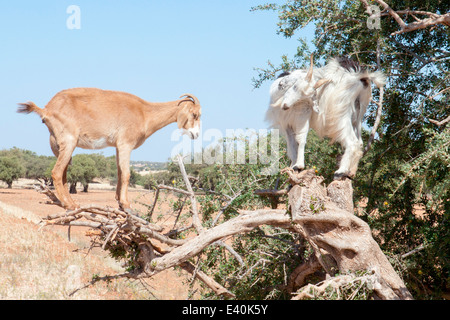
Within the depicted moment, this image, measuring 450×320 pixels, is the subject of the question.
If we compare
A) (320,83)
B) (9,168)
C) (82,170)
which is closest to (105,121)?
(320,83)

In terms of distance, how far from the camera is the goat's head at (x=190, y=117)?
18.3 ft

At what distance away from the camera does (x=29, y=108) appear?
194 inches

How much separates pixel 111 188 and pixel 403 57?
3243 cm

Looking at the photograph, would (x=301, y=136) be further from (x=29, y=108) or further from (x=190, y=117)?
(x=29, y=108)

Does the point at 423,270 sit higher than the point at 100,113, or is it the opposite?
the point at 100,113

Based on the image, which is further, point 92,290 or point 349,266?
point 92,290

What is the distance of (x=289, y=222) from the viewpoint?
5.53m

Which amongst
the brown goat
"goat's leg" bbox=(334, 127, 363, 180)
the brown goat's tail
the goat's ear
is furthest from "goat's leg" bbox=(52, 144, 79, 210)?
"goat's leg" bbox=(334, 127, 363, 180)

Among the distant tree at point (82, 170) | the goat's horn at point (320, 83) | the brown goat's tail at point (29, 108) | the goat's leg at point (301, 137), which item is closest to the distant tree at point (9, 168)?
the distant tree at point (82, 170)

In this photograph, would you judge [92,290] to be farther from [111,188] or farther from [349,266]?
[111,188]

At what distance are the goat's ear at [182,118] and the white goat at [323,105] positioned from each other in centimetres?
112
